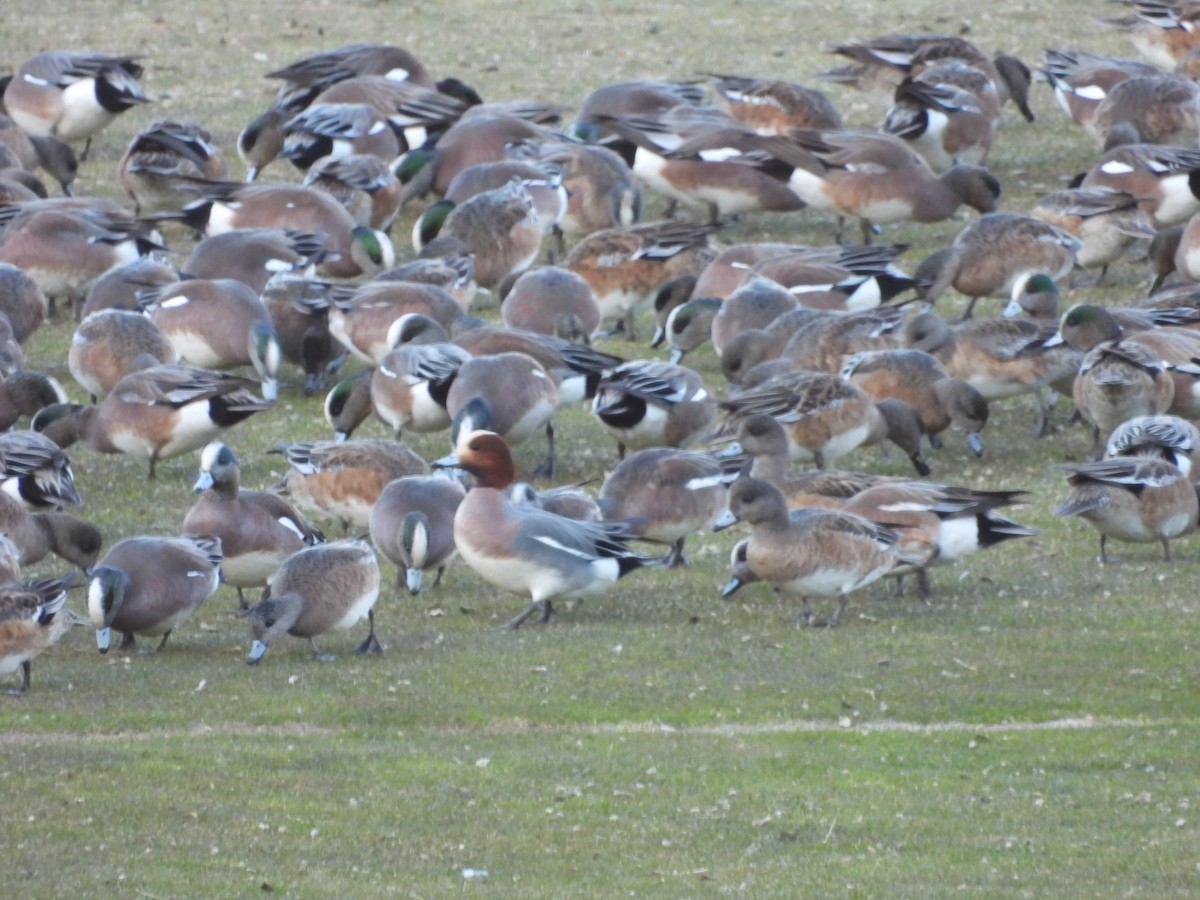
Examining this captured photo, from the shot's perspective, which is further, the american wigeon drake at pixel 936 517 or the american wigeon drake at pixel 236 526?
the american wigeon drake at pixel 936 517

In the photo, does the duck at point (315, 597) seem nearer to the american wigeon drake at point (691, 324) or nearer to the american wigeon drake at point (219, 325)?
the american wigeon drake at point (219, 325)

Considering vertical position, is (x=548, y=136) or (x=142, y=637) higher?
(x=142, y=637)

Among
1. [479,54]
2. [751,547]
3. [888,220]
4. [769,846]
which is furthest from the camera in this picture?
[479,54]

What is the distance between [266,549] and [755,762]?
344 cm

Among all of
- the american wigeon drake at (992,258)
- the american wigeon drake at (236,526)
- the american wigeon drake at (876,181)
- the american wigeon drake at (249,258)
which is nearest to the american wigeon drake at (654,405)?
the american wigeon drake at (236,526)

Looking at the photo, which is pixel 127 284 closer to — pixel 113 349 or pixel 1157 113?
pixel 113 349

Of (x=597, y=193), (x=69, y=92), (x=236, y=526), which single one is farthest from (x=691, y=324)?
(x=69, y=92)

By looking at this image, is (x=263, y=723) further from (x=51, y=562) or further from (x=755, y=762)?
(x=51, y=562)

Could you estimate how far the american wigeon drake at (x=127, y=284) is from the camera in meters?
16.3

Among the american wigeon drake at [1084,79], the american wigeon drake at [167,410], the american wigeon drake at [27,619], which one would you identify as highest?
the american wigeon drake at [27,619]

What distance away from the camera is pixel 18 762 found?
8.54 meters

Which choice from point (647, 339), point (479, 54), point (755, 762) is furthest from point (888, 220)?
point (755, 762)

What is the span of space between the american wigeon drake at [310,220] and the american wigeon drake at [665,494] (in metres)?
6.75

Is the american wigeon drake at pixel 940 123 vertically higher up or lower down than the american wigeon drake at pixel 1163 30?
higher up
